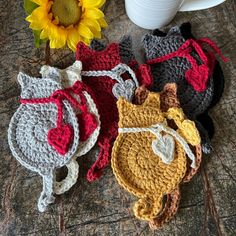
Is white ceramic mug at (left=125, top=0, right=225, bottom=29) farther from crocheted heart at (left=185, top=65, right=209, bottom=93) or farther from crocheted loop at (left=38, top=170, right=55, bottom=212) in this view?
crocheted loop at (left=38, top=170, right=55, bottom=212)

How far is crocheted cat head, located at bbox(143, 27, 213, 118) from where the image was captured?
840 mm

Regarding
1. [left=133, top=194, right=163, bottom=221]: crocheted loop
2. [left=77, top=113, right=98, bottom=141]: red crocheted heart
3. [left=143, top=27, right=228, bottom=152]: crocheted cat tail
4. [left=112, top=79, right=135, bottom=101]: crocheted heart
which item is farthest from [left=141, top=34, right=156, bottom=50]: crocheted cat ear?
[left=133, top=194, right=163, bottom=221]: crocheted loop

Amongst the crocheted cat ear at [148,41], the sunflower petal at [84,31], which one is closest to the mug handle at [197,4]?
the crocheted cat ear at [148,41]

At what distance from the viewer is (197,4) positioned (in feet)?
2.99

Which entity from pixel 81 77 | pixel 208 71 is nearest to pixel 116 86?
pixel 81 77

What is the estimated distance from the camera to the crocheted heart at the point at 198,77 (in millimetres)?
832

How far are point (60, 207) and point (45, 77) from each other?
0.80 feet

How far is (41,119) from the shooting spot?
2.56ft

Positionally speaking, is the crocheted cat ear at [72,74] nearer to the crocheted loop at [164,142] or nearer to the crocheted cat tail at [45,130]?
the crocheted cat tail at [45,130]

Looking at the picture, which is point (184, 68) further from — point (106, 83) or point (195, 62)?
point (106, 83)

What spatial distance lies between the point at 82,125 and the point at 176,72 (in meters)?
0.22

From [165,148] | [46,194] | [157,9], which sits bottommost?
[46,194]

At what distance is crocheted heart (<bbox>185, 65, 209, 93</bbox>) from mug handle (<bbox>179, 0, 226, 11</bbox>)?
0.15 meters

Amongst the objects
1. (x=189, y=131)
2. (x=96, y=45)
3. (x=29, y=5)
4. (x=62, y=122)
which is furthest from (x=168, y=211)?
(x=29, y=5)
